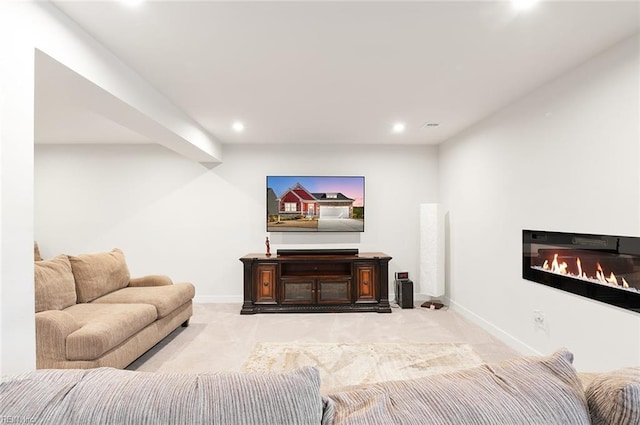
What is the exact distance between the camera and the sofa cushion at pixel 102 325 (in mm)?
2484

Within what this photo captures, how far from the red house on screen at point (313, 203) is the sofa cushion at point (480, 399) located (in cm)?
445

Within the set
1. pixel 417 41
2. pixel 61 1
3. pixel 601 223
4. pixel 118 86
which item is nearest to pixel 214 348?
pixel 118 86

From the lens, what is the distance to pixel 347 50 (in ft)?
7.66

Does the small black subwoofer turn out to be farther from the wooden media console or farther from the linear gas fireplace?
the linear gas fireplace

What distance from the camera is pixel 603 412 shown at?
2.77 feet

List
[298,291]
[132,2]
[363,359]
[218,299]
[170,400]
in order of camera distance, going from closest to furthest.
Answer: [170,400] → [132,2] → [363,359] → [298,291] → [218,299]

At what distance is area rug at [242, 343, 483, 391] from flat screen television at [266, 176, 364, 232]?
2.19 m

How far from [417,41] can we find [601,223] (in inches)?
70.9

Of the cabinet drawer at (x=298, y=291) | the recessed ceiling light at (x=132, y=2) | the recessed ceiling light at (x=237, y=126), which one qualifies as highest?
the recessed ceiling light at (x=132, y=2)

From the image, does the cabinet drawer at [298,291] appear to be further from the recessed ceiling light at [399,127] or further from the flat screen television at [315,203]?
the recessed ceiling light at [399,127]

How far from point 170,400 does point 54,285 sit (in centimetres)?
301

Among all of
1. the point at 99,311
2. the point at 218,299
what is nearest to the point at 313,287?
the point at 218,299

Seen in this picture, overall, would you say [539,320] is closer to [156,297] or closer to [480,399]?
[480,399]

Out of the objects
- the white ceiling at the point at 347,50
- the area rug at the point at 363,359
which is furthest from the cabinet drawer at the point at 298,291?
the white ceiling at the point at 347,50
